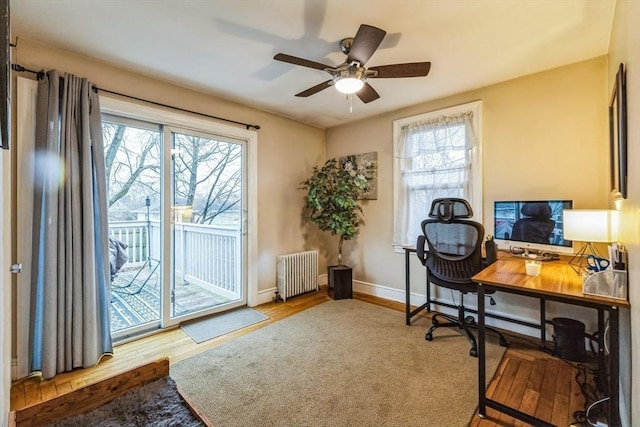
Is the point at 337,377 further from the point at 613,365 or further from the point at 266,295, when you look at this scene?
the point at 266,295

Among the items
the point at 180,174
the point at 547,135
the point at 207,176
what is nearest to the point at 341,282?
the point at 207,176

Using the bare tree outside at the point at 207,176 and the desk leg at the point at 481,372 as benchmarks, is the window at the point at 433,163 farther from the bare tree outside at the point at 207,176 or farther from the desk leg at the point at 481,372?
the bare tree outside at the point at 207,176

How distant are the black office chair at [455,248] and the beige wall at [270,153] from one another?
187 centimetres

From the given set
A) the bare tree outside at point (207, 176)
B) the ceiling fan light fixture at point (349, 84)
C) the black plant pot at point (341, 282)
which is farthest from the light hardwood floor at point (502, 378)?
the ceiling fan light fixture at point (349, 84)

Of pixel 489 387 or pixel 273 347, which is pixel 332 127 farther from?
pixel 489 387

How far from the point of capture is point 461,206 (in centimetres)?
233

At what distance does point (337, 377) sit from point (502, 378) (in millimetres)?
1149

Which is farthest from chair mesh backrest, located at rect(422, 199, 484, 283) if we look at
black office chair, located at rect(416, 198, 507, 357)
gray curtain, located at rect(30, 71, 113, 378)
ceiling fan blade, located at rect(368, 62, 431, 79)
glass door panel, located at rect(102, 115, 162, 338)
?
gray curtain, located at rect(30, 71, 113, 378)

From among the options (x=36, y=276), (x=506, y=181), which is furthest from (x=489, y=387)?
(x=36, y=276)

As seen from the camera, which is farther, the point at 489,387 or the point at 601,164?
the point at 601,164

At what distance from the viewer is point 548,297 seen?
4.77ft

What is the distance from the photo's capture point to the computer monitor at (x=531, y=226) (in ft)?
7.14

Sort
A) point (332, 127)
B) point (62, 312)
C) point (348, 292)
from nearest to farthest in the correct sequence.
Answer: point (62, 312) < point (348, 292) < point (332, 127)

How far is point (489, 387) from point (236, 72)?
3108 mm
